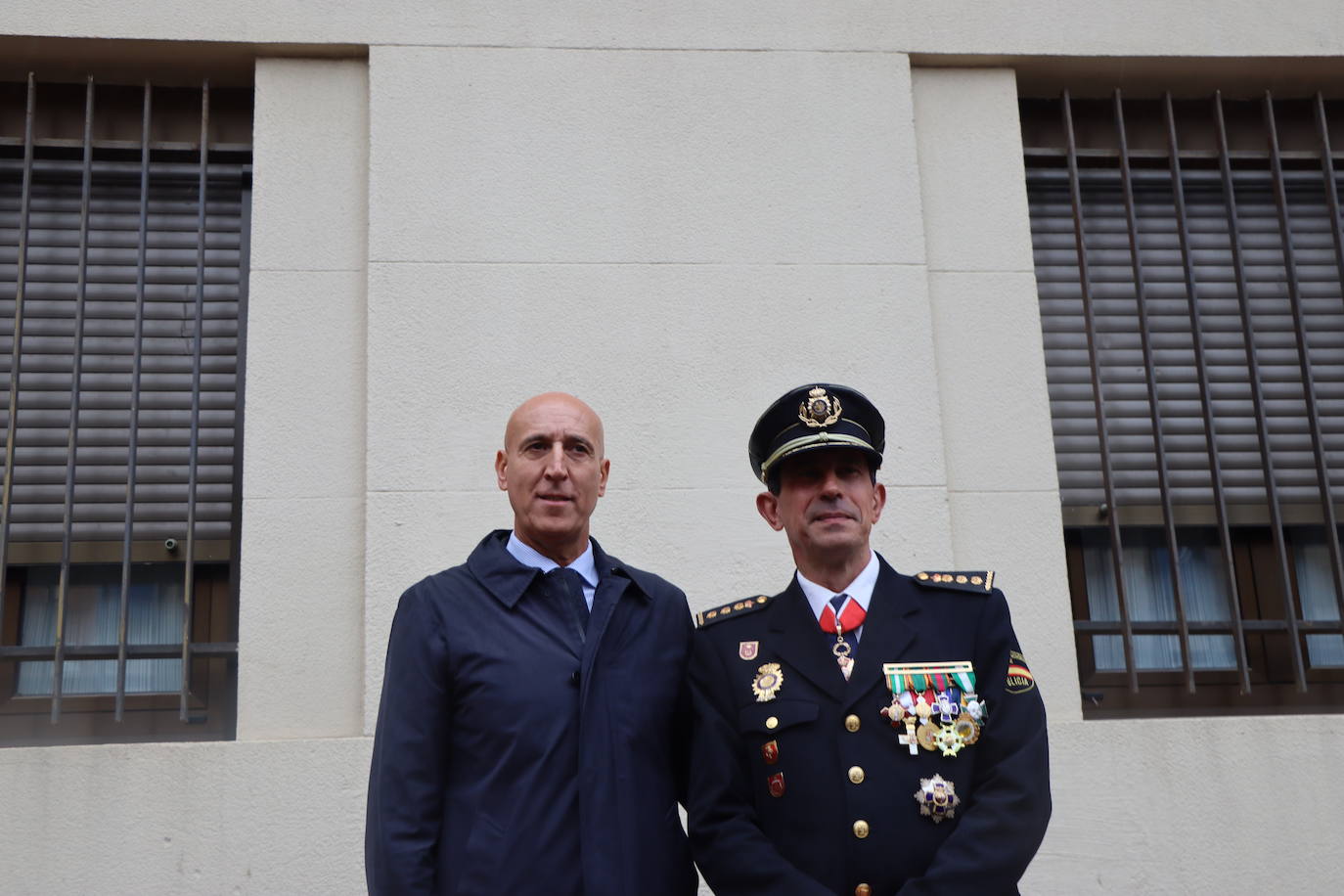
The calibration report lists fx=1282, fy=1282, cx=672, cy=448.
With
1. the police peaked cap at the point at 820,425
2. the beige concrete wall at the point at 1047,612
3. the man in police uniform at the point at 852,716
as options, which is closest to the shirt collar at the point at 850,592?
the man in police uniform at the point at 852,716

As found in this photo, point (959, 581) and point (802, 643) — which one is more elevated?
point (959, 581)

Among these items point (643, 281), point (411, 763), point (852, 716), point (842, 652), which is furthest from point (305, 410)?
point (852, 716)

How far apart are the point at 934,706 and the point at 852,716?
164 mm

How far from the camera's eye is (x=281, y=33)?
451 centimetres

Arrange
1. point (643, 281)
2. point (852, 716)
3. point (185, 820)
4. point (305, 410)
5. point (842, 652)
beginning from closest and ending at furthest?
point (852, 716)
point (842, 652)
point (185, 820)
point (305, 410)
point (643, 281)

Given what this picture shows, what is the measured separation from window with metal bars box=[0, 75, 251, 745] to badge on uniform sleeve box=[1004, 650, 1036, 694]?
2722 mm

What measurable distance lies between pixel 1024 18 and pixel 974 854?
136 inches

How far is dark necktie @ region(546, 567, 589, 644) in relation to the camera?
276cm

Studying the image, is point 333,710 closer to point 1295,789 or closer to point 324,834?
point 324,834

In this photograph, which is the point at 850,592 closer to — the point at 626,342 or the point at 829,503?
the point at 829,503

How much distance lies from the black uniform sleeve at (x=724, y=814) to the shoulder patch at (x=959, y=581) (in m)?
0.48

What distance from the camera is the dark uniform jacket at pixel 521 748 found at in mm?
2520

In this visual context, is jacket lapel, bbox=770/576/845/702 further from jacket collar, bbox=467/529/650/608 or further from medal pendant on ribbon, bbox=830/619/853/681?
jacket collar, bbox=467/529/650/608

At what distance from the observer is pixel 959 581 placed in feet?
9.00
